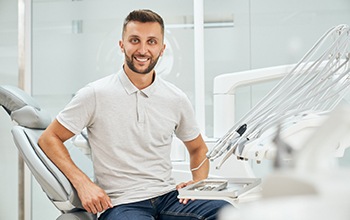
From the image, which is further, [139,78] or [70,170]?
[139,78]

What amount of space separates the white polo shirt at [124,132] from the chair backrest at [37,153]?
0.46ft

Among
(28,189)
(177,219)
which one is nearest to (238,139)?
(177,219)

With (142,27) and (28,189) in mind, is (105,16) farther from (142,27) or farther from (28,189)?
(142,27)

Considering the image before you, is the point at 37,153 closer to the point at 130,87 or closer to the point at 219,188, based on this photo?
the point at 130,87

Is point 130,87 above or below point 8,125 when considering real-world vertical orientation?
above

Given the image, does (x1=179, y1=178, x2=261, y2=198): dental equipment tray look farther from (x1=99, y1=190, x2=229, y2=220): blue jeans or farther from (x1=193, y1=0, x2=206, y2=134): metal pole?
(x1=193, y1=0, x2=206, y2=134): metal pole

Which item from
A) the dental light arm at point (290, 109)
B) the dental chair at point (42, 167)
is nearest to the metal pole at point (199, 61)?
the dental chair at point (42, 167)

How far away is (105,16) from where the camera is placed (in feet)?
11.1

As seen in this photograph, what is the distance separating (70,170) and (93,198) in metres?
0.14

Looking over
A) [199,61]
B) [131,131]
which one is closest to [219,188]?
[131,131]

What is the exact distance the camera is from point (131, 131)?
1888mm

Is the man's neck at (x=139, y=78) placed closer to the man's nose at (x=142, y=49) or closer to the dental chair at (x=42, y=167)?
the man's nose at (x=142, y=49)

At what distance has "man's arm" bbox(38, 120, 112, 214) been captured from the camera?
170 cm

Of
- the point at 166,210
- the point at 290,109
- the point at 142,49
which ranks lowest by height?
the point at 166,210
